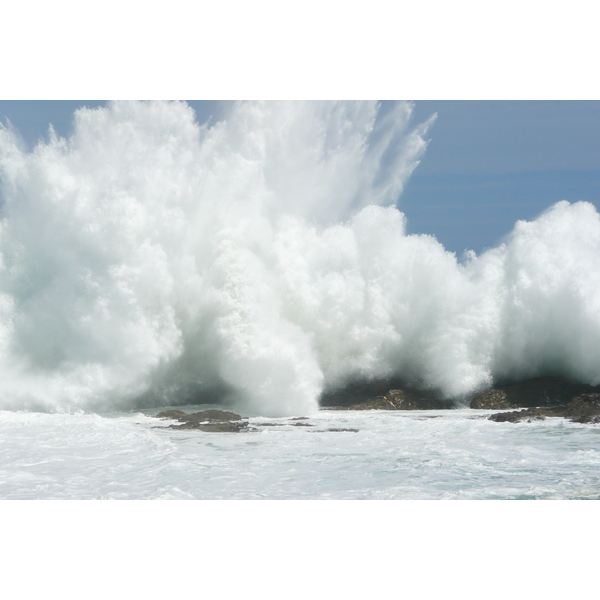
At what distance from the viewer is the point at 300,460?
5.88 meters

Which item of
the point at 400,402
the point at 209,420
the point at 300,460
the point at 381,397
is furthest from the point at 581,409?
the point at 209,420

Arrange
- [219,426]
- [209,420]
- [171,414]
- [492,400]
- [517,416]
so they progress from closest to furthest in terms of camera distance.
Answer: [219,426]
[209,420]
[517,416]
[171,414]
[492,400]

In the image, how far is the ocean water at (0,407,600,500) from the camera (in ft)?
16.2

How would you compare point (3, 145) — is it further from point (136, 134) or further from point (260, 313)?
point (260, 313)

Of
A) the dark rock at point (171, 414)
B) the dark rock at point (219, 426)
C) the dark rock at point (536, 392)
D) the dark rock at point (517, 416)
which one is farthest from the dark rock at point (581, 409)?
the dark rock at point (171, 414)


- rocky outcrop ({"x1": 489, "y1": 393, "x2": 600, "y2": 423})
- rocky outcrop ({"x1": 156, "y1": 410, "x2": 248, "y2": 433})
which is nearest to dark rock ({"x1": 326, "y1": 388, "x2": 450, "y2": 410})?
rocky outcrop ({"x1": 489, "y1": 393, "x2": 600, "y2": 423})

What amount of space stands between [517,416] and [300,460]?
3239 mm

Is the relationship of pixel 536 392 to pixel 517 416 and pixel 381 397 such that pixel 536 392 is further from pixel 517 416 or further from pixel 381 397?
pixel 381 397

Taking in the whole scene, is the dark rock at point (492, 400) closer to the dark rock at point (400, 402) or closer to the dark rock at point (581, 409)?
the dark rock at point (400, 402)

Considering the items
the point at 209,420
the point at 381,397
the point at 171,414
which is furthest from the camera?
the point at 381,397

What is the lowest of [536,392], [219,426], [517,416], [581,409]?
[219,426]

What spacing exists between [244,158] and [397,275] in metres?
3.00

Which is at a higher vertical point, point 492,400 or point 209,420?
point 492,400

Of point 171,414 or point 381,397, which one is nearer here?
point 171,414
